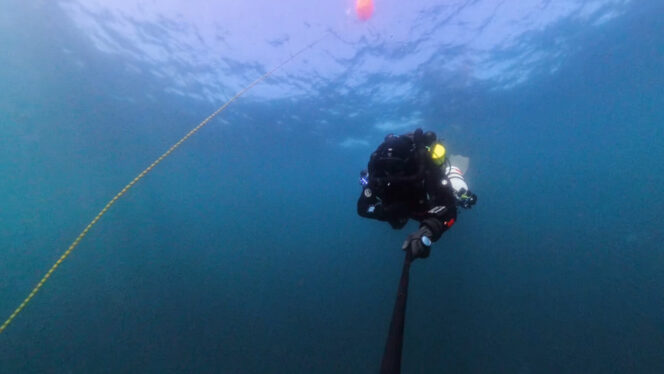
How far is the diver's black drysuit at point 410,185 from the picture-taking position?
3.53 metres

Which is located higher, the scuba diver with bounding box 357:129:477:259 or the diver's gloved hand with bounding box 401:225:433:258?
the scuba diver with bounding box 357:129:477:259

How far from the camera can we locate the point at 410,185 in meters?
3.60

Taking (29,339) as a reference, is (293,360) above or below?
above

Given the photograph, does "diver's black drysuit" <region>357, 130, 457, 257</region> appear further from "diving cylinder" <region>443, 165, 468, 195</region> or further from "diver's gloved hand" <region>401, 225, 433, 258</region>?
"diving cylinder" <region>443, 165, 468, 195</region>

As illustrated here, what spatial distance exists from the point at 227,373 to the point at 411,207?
16.1m

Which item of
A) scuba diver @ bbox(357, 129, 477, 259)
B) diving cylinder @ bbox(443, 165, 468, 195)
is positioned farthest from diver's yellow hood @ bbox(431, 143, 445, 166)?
diving cylinder @ bbox(443, 165, 468, 195)

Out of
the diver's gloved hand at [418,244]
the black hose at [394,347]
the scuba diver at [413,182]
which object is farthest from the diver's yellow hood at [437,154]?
the black hose at [394,347]

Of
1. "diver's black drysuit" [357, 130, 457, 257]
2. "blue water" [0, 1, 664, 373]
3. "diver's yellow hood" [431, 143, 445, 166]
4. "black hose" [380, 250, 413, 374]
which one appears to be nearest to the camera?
"black hose" [380, 250, 413, 374]

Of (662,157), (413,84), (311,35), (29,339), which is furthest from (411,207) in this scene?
(662,157)

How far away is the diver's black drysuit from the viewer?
11.6ft

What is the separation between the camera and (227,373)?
15.3 meters

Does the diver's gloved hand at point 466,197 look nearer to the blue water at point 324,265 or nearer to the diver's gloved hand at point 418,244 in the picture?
the diver's gloved hand at point 418,244

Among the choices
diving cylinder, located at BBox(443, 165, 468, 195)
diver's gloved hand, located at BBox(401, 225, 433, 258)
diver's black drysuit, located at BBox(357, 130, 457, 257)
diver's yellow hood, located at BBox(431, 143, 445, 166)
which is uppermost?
diving cylinder, located at BBox(443, 165, 468, 195)

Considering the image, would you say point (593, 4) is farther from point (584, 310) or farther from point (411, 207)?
point (584, 310)
